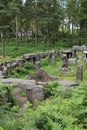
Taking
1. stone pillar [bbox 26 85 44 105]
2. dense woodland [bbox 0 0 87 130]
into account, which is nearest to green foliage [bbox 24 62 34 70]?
dense woodland [bbox 0 0 87 130]

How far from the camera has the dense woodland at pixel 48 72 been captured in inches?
296

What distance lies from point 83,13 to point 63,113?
54.4m

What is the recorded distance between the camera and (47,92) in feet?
47.9

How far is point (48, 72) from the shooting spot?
26.1 meters

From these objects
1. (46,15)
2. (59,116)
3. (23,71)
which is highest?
(46,15)

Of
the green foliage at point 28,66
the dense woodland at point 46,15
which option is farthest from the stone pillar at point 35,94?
the dense woodland at point 46,15

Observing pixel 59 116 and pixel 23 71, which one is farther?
pixel 23 71

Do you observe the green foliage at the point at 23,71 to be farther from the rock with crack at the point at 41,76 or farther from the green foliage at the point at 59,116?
the green foliage at the point at 59,116

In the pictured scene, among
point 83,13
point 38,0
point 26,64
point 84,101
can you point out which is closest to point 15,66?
point 26,64

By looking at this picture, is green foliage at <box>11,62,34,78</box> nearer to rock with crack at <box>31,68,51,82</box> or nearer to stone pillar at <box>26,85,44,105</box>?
rock with crack at <box>31,68,51,82</box>

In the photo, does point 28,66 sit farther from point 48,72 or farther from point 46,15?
point 46,15

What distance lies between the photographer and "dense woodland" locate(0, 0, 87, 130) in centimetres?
752

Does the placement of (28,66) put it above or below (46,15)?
below

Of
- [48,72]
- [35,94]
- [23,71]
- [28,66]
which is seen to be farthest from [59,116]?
[28,66]
